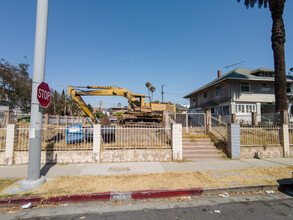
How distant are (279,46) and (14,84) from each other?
29107 millimetres

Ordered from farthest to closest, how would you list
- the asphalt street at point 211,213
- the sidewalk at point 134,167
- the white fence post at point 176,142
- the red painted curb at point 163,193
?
the white fence post at point 176,142, the sidewalk at point 134,167, the red painted curb at point 163,193, the asphalt street at point 211,213

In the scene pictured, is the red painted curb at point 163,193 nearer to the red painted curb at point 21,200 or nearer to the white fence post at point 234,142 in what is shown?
the red painted curb at point 21,200

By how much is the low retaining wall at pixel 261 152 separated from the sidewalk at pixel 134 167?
643 millimetres

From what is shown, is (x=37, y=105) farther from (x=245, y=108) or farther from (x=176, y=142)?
(x=245, y=108)

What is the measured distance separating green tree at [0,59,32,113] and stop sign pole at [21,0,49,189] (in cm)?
2114

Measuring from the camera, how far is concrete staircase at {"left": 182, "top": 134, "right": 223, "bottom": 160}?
7824 millimetres

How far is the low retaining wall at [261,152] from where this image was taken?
7953mm

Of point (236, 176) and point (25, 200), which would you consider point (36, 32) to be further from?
point (236, 176)

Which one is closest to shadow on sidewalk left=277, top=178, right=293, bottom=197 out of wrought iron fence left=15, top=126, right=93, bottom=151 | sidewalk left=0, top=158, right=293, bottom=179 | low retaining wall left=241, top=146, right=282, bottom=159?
sidewalk left=0, top=158, right=293, bottom=179

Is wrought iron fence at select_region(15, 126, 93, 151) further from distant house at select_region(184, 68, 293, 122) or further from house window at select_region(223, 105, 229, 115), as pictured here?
house window at select_region(223, 105, 229, 115)

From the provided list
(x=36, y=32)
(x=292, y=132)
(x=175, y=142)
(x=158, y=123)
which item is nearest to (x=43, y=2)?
(x=36, y=32)

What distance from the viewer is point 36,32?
4578 millimetres

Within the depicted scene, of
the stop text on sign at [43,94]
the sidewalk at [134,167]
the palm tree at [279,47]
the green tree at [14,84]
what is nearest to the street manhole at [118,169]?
the sidewalk at [134,167]

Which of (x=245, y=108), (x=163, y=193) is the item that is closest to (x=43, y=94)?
(x=163, y=193)
